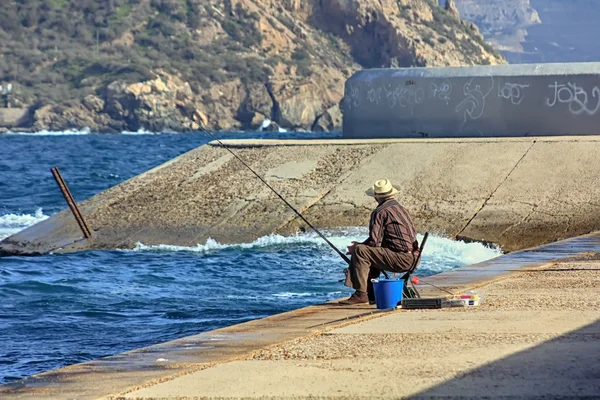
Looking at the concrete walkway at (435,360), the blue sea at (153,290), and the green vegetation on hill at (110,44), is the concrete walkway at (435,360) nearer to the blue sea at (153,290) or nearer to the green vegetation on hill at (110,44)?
the blue sea at (153,290)

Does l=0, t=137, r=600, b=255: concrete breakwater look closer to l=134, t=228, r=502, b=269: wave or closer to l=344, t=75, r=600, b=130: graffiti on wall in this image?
l=134, t=228, r=502, b=269: wave

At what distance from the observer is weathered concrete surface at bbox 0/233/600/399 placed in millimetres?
6738

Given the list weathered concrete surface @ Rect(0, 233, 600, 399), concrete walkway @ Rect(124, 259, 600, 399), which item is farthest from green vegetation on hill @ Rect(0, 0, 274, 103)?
concrete walkway @ Rect(124, 259, 600, 399)

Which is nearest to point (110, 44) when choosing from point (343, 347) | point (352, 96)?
point (352, 96)

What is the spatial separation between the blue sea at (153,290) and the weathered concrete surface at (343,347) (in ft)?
6.90

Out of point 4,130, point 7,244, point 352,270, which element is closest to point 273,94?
point 4,130

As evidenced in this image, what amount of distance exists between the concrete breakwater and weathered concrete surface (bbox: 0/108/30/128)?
4274 inches

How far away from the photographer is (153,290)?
14875 millimetres

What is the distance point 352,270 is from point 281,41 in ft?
457

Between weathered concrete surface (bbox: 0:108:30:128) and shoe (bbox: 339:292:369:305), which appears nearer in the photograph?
shoe (bbox: 339:292:369:305)

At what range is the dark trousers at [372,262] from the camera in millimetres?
9781

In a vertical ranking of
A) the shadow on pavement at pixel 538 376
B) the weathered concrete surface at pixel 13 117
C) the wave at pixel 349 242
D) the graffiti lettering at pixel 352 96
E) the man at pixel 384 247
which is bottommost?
the weathered concrete surface at pixel 13 117

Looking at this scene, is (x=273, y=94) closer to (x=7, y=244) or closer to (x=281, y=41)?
(x=281, y=41)

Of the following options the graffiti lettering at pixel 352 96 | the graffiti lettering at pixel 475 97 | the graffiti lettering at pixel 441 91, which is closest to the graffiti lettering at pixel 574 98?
the graffiti lettering at pixel 475 97
